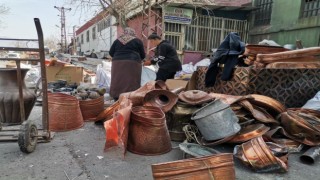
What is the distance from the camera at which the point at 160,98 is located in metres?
3.74

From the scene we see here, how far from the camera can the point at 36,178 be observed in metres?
2.34

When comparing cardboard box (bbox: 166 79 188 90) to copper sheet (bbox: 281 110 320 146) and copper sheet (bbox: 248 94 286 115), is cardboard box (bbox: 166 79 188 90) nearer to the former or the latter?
copper sheet (bbox: 248 94 286 115)

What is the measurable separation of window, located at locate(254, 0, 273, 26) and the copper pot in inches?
361

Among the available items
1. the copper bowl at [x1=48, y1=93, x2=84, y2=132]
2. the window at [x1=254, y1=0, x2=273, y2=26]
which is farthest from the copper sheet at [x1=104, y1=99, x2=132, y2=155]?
the window at [x1=254, y1=0, x2=273, y2=26]

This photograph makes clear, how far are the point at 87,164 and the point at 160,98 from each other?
146 cm

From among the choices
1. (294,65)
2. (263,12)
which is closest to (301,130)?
(294,65)

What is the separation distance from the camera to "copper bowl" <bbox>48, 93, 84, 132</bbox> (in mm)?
3664

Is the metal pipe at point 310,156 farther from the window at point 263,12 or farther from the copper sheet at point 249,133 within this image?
the window at point 263,12

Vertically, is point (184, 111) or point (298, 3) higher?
point (298, 3)

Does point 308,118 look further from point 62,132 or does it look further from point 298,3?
point 298,3

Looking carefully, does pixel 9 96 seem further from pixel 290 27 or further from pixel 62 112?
pixel 290 27

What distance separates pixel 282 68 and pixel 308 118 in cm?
115

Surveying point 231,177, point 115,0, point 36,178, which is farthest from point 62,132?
point 115,0

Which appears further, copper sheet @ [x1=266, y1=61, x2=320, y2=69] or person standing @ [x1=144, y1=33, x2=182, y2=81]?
person standing @ [x1=144, y1=33, x2=182, y2=81]
